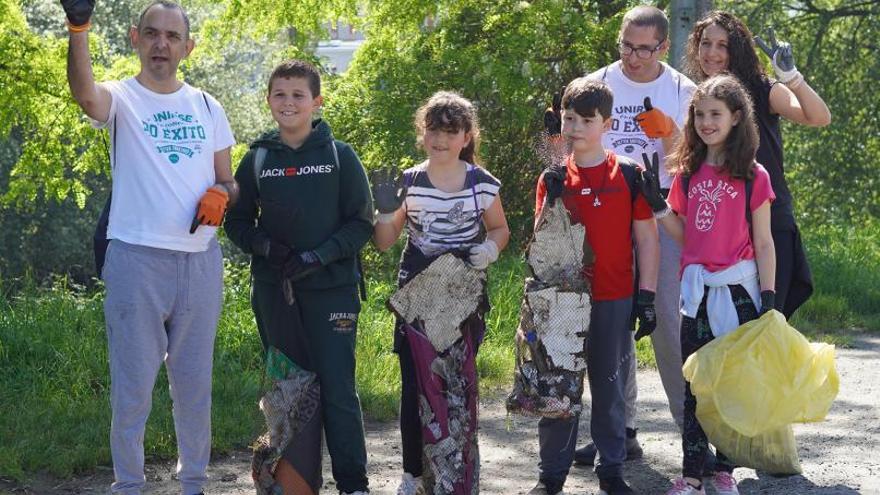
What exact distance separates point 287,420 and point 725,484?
177 centimetres

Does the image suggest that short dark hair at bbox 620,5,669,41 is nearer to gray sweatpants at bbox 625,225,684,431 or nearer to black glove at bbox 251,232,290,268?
gray sweatpants at bbox 625,225,684,431

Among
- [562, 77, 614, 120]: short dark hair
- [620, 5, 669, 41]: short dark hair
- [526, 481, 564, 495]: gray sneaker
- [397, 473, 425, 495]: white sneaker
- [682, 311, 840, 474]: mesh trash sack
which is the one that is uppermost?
[620, 5, 669, 41]: short dark hair

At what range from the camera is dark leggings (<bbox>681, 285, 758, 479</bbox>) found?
16.0 feet

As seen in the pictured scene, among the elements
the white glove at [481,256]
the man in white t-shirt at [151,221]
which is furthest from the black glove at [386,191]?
the man in white t-shirt at [151,221]

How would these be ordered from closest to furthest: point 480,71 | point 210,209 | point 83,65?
point 83,65 < point 210,209 < point 480,71

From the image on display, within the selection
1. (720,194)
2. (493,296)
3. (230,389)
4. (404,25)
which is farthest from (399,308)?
(404,25)

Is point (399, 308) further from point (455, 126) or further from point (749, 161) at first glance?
point (749, 161)

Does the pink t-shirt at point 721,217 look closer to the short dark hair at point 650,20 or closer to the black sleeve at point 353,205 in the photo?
the short dark hair at point 650,20

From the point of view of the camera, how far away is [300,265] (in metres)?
4.49

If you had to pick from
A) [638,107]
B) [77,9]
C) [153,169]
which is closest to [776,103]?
[638,107]

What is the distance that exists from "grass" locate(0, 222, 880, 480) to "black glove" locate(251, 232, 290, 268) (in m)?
0.52

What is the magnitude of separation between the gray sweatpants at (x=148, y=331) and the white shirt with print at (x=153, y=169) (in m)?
0.07

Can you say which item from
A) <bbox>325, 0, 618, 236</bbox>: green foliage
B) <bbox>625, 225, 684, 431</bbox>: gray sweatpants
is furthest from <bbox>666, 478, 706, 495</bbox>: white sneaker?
<bbox>325, 0, 618, 236</bbox>: green foliage

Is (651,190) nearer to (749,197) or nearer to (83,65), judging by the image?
(749,197)
